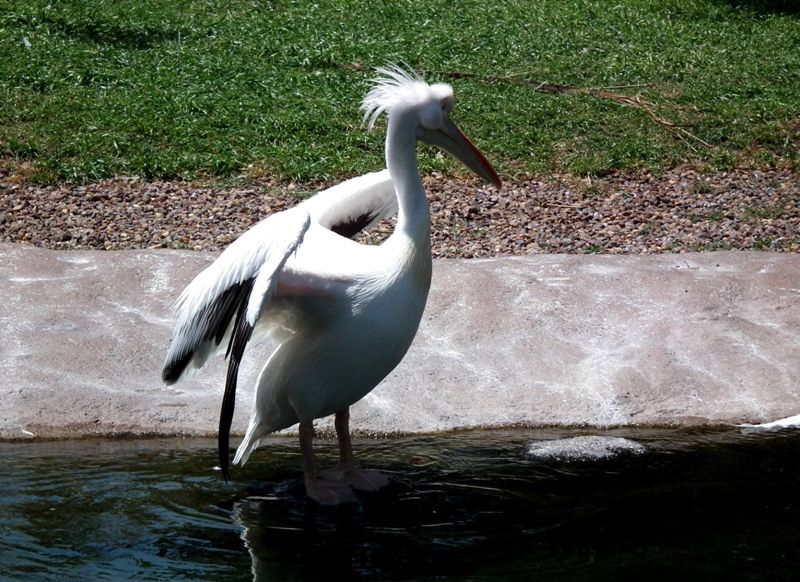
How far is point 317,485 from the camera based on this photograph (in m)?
4.41

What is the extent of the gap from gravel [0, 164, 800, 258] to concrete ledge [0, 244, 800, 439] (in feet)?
3.00

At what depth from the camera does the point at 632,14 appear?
41.1ft

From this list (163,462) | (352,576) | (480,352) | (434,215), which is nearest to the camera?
(352,576)

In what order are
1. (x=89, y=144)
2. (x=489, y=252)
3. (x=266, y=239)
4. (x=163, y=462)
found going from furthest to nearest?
(x=89, y=144), (x=489, y=252), (x=163, y=462), (x=266, y=239)

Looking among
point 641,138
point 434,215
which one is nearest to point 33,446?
point 434,215

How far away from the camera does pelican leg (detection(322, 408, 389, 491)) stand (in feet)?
14.6

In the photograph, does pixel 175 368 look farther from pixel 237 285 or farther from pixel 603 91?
pixel 603 91

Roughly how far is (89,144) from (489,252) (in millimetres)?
3195

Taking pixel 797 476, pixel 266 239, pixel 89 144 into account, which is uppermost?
pixel 266 239

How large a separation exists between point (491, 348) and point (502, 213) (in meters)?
2.34

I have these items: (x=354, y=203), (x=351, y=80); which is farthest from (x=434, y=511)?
(x=351, y=80)

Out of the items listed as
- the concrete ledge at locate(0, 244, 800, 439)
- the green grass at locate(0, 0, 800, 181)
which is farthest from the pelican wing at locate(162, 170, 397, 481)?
the green grass at locate(0, 0, 800, 181)

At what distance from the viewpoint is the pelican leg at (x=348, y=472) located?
4.46m

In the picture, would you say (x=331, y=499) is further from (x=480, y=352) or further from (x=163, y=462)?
(x=480, y=352)
